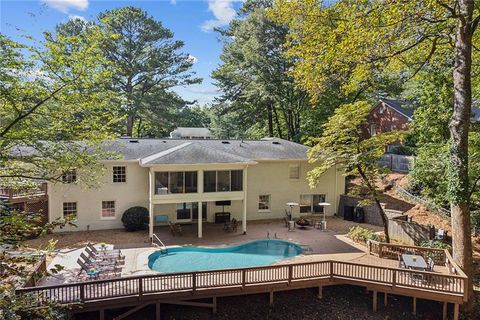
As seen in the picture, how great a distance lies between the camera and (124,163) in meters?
19.8

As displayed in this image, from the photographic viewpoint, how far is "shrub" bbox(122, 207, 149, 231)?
1905 cm

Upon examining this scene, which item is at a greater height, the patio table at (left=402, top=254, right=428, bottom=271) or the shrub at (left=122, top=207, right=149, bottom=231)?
the shrub at (left=122, top=207, right=149, bottom=231)

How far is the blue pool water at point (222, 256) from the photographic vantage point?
14.5 meters

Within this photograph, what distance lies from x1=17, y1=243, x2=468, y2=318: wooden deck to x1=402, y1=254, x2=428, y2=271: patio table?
0.57 metres

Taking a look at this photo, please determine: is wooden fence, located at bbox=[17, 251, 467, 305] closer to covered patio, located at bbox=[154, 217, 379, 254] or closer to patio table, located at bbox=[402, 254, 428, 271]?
patio table, located at bbox=[402, 254, 428, 271]

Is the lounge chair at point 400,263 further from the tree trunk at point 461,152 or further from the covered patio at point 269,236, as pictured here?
the covered patio at point 269,236

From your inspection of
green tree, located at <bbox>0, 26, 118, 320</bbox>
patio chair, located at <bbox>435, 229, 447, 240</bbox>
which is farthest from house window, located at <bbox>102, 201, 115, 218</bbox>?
patio chair, located at <bbox>435, 229, 447, 240</bbox>

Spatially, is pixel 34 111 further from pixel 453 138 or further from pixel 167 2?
pixel 453 138

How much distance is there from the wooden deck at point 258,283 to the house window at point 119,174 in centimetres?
919

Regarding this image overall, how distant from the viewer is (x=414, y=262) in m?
13.2

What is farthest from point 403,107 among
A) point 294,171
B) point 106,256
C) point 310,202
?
point 106,256

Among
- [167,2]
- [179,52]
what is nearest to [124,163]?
[167,2]

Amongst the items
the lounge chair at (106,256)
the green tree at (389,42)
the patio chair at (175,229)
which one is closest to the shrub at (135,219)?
the patio chair at (175,229)

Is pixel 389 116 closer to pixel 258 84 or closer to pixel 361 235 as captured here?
pixel 258 84
